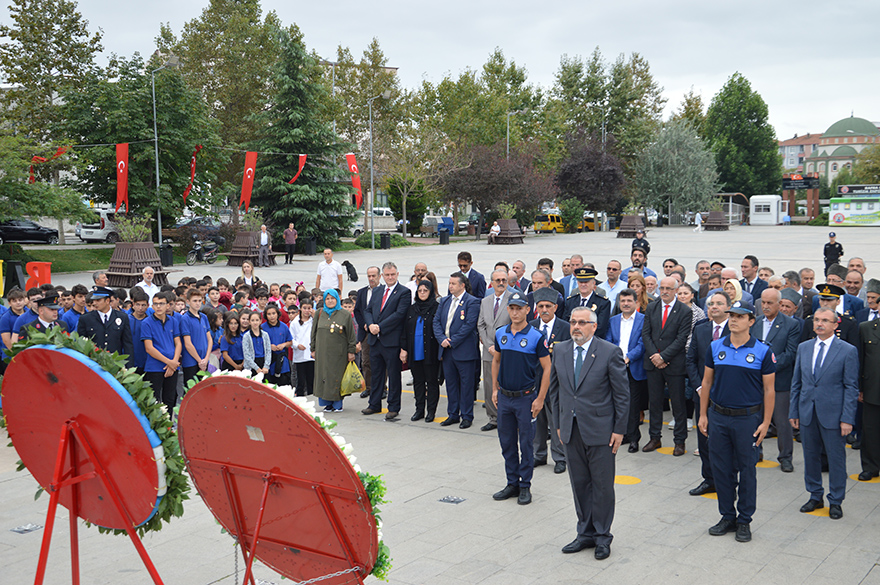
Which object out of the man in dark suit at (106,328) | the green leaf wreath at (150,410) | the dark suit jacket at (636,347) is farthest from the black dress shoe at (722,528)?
the man in dark suit at (106,328)

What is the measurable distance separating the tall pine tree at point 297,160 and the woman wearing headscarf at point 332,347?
28038mm

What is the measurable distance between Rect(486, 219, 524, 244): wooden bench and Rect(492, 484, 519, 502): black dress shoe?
129 feet

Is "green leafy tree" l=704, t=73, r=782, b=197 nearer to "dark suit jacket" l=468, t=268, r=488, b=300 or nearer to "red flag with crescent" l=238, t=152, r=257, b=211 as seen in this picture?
"red flag with crescent" l=238, t=152, r=257, b=211

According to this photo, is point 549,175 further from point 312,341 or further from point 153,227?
point 312,341

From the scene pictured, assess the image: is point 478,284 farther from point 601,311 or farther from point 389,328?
point 601,311

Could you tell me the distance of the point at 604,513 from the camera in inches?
233

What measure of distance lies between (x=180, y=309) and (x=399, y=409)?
3.36m

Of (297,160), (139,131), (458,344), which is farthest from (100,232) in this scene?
(458,344)

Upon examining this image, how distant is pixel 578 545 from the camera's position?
5.96 m

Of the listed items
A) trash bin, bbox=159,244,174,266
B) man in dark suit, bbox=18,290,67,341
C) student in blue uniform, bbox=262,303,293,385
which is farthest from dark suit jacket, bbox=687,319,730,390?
trash bin, bbox=159,244,174,266

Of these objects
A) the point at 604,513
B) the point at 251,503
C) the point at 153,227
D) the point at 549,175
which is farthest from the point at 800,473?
the point at 549,175

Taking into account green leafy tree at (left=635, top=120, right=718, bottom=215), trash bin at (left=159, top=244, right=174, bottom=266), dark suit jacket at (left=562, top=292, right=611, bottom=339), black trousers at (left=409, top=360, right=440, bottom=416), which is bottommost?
black trousers at (left=409, top=360, right=440, bottom=416)

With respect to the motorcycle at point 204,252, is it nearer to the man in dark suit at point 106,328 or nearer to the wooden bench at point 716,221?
the man in dark suit at point 106,328

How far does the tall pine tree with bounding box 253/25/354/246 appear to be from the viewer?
38344 millimetres
